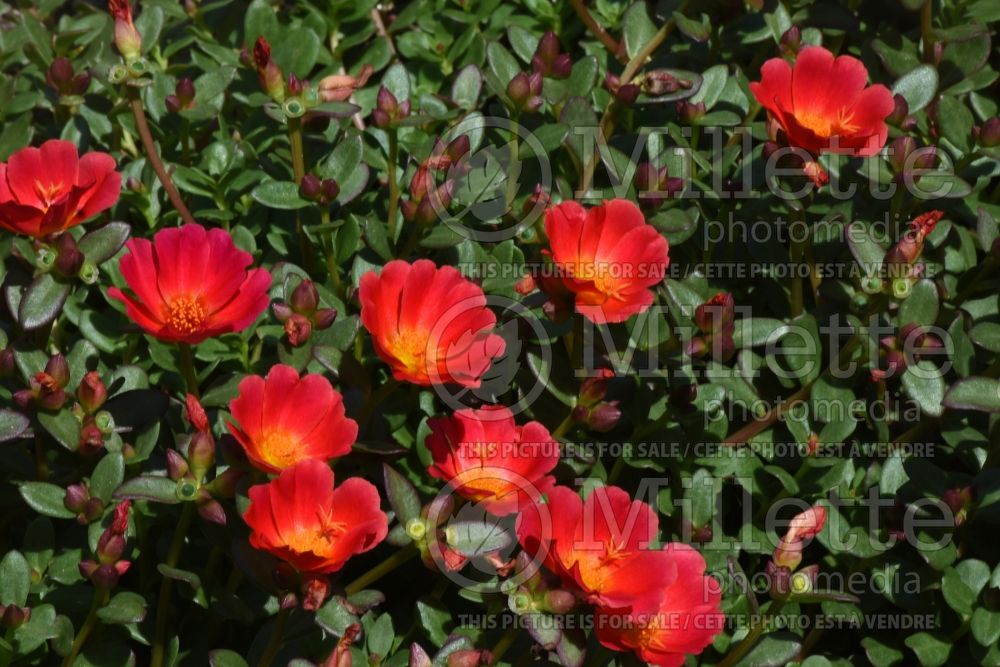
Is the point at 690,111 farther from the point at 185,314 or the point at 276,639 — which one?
the point at 276,639

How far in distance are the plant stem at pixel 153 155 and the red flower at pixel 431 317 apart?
600 mm

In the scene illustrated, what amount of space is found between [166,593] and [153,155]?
909 mm

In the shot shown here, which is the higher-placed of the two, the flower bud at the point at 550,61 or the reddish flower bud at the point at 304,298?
the flower bud at the point at 550,61

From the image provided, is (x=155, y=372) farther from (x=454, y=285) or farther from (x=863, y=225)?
(x=863, y=225)

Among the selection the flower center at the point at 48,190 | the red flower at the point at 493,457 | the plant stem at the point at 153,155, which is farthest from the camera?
the plant stem at the point at 153,155

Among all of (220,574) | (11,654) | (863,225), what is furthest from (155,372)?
(863,225)

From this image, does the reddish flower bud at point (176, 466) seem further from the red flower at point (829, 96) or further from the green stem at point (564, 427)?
the red flower at point (829, 96)

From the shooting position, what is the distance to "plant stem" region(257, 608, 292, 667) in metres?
1.86

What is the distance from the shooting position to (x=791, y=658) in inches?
82.8

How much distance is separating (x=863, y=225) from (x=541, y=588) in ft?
3.72

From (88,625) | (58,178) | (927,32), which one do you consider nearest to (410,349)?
(88,625)

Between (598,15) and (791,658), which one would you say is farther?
(598,15)

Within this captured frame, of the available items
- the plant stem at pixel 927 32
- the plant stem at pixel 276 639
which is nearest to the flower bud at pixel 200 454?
the plant stem at pixel 276 639

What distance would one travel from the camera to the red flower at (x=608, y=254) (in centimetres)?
200
